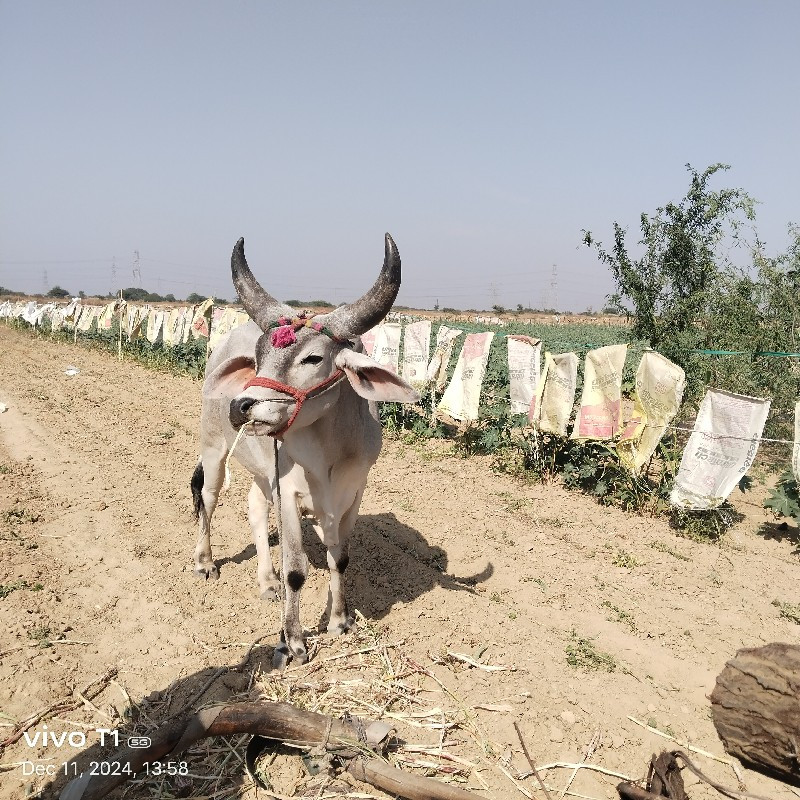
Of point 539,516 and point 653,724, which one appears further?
point 539,516

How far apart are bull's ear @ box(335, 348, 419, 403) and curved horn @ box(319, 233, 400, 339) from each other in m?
0.14

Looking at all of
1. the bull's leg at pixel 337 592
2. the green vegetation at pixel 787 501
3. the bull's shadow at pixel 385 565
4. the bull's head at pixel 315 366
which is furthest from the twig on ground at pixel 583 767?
the green vegetation at pixel 787 501

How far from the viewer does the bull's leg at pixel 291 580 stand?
402cm

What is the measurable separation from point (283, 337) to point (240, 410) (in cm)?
49

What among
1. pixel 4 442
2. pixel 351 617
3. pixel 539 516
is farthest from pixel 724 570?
pixel 4 442

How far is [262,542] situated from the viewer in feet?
17.5

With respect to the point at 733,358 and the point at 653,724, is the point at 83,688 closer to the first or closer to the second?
the point at 653,724

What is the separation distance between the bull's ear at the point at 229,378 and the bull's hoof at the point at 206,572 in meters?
2.10

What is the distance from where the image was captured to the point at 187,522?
6.71 metres

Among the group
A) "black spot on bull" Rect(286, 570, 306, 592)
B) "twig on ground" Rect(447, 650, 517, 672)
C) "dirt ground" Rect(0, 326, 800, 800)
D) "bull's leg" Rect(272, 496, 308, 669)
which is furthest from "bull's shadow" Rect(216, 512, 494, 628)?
"twig on ground" Rect(447, 650, 517, 672)

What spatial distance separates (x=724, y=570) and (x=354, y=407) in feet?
13.0

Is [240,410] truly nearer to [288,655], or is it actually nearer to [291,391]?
[291,391]

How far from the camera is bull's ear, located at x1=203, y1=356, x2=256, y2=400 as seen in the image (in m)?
3.99

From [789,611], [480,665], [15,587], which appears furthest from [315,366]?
[789,611]
